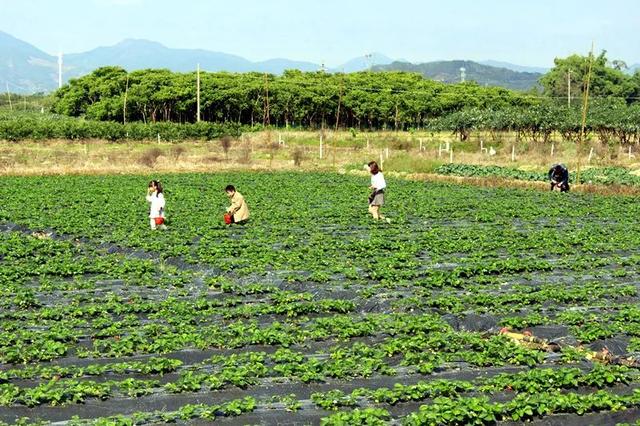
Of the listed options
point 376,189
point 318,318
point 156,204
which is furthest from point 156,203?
point 318,318

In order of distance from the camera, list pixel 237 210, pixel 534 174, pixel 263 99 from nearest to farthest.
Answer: pixel 237 210
pixel 534 174
pixel 263 99

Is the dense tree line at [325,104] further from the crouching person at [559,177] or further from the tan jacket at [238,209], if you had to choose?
the tan jacket at [238,209]

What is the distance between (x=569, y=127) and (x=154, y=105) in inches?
1568

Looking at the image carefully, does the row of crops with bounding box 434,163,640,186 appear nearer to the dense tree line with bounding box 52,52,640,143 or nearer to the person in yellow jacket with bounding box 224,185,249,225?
the dense tree line with bounding box 52,52,640,143

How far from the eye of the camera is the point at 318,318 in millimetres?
12516

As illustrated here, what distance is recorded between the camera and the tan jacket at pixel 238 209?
2142 cm

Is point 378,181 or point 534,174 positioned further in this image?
point 534,174

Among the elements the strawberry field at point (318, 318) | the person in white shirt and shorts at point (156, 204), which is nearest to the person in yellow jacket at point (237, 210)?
the strawberry field at point (318, 318)

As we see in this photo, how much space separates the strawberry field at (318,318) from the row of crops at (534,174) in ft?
44.4

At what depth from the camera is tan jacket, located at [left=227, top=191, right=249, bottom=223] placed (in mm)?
21422

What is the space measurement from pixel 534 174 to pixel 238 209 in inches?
945

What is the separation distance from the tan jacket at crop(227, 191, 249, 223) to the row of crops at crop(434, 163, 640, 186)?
68.8 feet

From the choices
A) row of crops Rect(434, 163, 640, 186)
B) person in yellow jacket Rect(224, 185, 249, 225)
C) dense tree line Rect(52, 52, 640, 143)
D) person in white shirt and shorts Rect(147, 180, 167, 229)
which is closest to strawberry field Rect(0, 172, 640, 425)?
person in white shirt and shorts Rect(147, 180, 167, 229)

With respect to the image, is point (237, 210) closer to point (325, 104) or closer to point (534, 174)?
point (534, 174)
